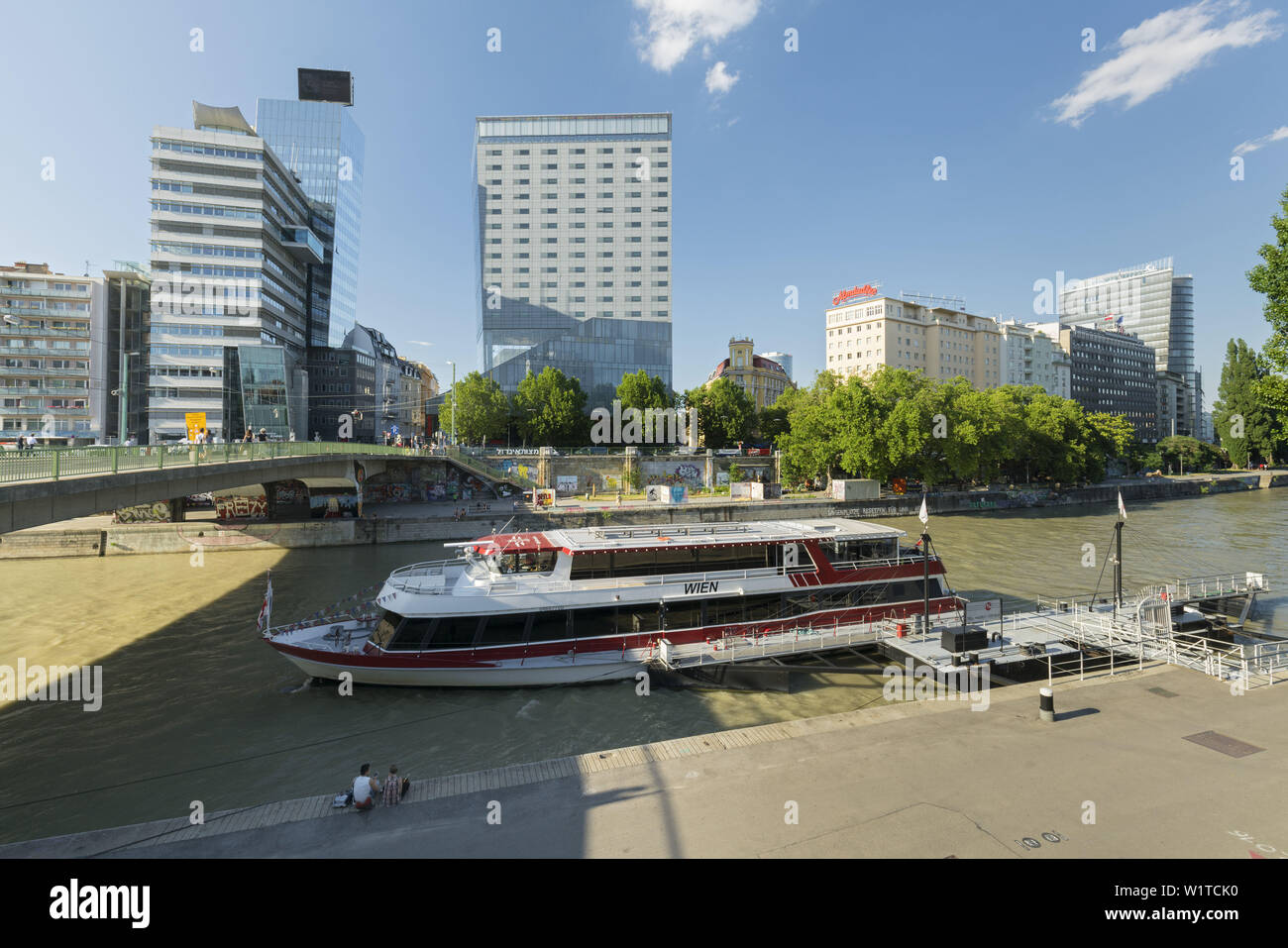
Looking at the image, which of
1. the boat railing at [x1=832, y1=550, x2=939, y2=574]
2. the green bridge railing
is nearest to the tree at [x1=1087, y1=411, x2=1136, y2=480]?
the boat railing at [x1=832, y1=550, x2=939, y2=574]

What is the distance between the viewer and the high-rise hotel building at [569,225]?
4205 inches

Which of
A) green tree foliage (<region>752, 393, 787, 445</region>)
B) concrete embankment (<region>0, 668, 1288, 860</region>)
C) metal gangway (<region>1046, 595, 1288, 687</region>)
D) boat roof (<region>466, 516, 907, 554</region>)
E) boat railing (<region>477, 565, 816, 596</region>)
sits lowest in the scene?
concrete embankment (<region>0, 668, 1288, 860</region>)

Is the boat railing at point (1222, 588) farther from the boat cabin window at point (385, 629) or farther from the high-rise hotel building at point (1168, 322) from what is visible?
the high-rise hotel building at point (1168, 322)

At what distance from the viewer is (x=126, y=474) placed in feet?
64.3

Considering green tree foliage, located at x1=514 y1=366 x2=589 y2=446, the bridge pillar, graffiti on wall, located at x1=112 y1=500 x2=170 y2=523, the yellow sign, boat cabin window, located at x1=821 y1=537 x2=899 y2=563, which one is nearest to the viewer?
boat cabin window, located at x1=821 y1=537 x2=899 y2=563

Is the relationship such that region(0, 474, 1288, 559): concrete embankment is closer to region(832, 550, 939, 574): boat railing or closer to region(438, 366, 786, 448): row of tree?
region(832, 550, 939, 574): boat railing

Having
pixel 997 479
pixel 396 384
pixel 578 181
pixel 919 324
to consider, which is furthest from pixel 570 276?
pixel 997 479

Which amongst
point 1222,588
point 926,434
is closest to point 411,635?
point 1222,588

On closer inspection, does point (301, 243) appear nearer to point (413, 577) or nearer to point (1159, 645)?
point (413, 577)

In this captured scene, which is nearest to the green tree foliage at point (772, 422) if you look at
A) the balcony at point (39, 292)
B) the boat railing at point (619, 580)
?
the boat railing at point (619, 580)

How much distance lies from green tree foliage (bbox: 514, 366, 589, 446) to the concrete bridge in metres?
35.2

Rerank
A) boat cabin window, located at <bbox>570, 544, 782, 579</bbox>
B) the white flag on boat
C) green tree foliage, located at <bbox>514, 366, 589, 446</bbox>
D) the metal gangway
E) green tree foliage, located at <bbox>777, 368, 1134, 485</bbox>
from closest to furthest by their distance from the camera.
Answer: the metal gangway, the white flag on boat, boat cabin window, located at <bbox>570, 544, 782, 579</bbox>, green tree foliage, located at <bbox>777, 368, 1134, 485</bbox>, green tree foliage, located at <bbox>514, 366, 589, 446</bbox>

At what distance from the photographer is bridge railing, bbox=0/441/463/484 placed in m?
15.4

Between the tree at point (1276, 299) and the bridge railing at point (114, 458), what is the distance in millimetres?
34130
